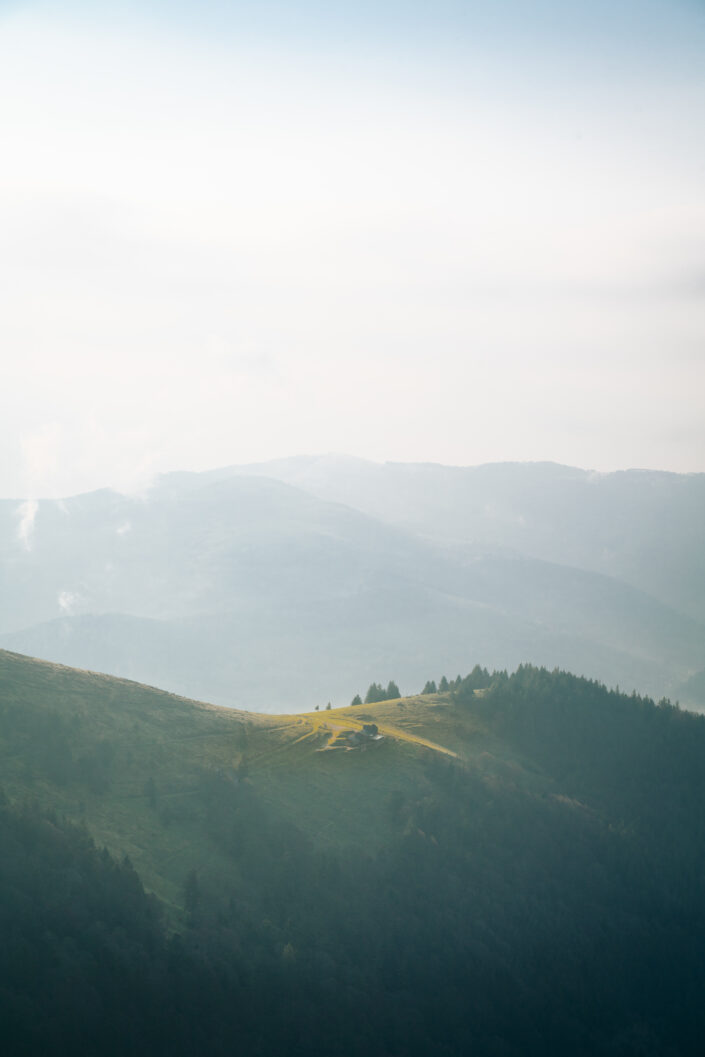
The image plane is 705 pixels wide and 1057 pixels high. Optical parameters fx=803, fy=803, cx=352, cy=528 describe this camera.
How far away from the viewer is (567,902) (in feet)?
513

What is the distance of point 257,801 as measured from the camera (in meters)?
140

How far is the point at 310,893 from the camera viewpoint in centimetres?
12975

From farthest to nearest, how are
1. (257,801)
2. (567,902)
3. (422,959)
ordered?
(567,902) → (257,801) → (422,959)

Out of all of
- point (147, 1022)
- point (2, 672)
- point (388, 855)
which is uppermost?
point (2, 672)

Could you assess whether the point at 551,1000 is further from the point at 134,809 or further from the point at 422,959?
the point at 134,809

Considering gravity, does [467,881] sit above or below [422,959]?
above

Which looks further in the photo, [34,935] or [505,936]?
[505,936]

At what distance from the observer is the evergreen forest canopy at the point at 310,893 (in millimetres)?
104375

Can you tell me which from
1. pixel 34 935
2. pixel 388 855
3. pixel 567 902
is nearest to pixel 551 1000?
pixel 567 902

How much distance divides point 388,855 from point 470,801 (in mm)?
25823

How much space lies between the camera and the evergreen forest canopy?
10438cm

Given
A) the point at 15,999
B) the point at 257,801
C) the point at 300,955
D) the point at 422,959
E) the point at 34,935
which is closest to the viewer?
the point at 15,999

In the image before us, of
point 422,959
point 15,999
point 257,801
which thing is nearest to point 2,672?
point 257,801

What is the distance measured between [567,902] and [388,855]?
40801mm
